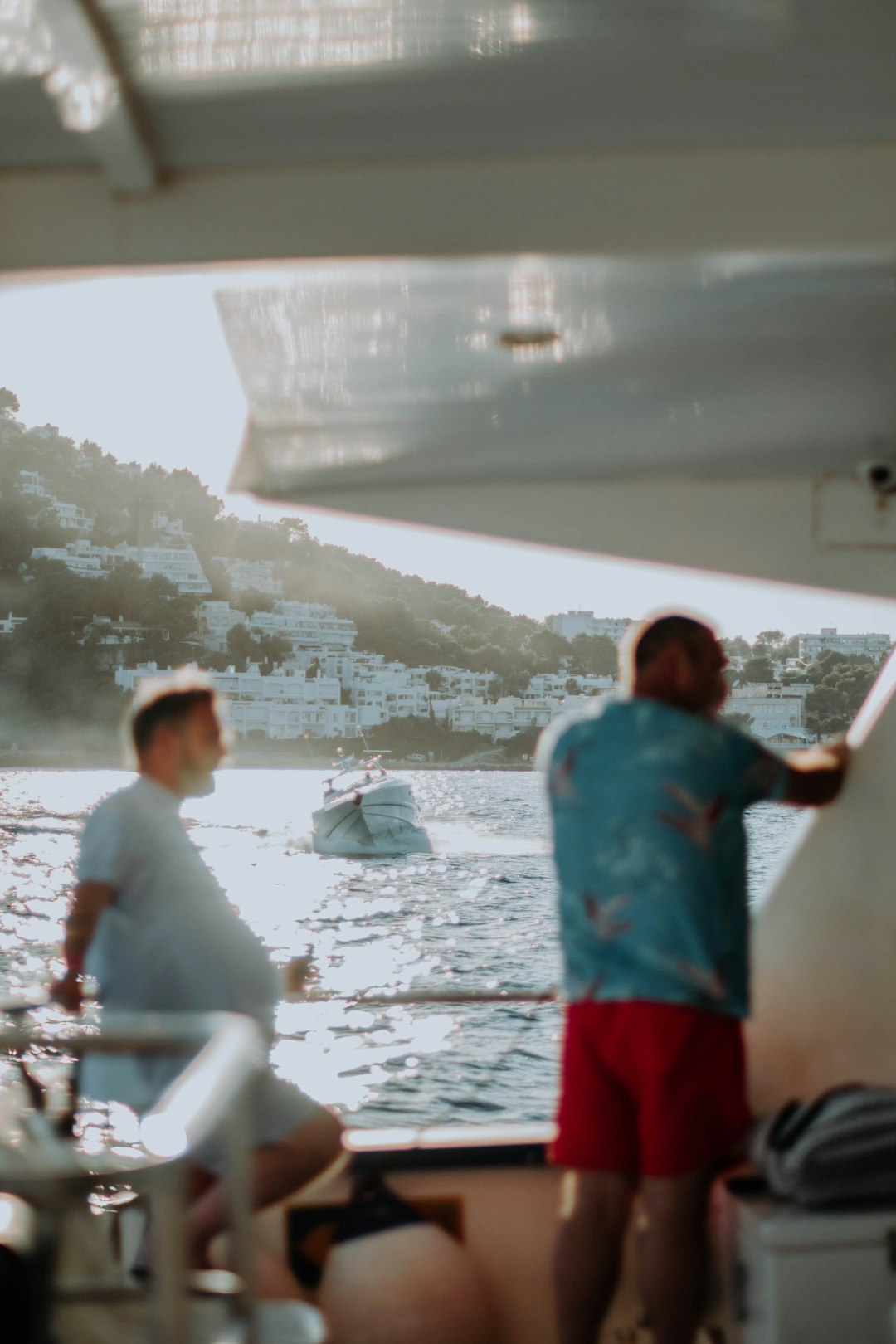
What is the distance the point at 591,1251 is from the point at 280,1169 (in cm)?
53

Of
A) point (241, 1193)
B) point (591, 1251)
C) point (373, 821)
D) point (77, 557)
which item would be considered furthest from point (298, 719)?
point (241, 1193)

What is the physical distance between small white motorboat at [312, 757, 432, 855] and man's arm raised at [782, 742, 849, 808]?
4115cm

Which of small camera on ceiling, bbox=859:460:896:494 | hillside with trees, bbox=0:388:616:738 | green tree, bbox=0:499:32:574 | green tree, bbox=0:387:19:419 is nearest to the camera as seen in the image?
small camera on ceiling, bbox=859:460:896:494

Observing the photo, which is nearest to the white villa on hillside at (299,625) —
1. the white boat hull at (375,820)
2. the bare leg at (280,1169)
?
the white boat hull at (375,820)

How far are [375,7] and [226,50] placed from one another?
10.1 inches

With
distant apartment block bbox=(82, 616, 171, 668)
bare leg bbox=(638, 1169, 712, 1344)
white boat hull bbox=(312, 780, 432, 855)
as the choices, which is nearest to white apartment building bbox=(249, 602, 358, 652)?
distant apartment block bbox=(82, 616, 171, 668)

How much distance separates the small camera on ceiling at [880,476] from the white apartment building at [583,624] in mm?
29528

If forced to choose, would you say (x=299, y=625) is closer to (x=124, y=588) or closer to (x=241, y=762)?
(x=241, y=762)

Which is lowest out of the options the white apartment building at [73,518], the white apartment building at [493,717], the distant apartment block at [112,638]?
the white apartment building at [493,717]

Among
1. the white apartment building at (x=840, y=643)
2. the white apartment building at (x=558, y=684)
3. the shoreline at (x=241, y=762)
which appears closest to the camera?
the white apartment building at (x=840, y=643)

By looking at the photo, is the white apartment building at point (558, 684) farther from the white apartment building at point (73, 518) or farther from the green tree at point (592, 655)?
the white apartment building at point (73, 518)

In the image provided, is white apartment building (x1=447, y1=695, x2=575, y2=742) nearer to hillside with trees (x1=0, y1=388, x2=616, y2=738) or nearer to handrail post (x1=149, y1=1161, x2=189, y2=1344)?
hillside with trees (x1=0, y1=388, x2=616, y2=738)

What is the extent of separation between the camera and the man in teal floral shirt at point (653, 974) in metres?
1.83

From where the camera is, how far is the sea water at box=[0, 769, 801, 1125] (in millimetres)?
14461
